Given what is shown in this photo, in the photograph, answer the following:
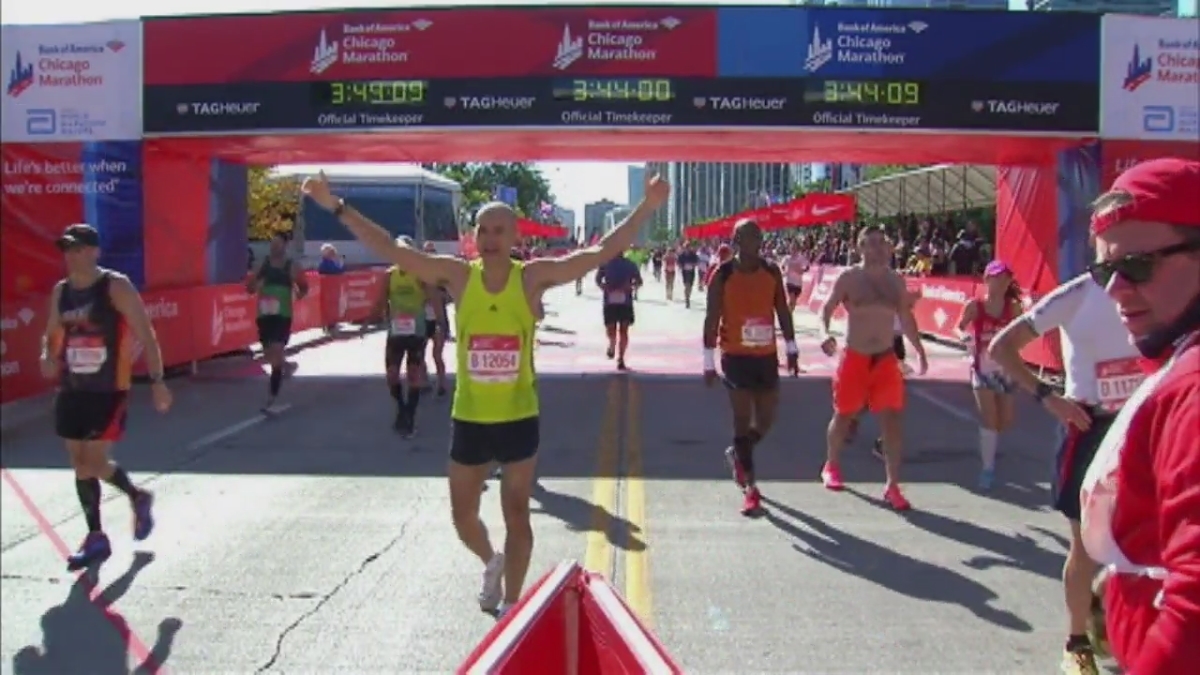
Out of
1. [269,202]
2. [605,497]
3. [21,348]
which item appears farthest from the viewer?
[269,202]

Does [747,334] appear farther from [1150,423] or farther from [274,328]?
[1150,423]

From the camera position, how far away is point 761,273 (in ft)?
27.8

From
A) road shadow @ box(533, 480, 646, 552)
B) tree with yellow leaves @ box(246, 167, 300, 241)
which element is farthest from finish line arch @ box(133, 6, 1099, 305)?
tree with yellow leaves @ box(246, 167, 300, 241)

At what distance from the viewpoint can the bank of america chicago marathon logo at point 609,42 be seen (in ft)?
53.5

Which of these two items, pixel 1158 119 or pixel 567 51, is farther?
pixel 567 51

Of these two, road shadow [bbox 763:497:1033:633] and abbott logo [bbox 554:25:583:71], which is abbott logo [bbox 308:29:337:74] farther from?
road shadow [bbox 763:497:1033:633]

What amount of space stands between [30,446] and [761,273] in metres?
7.03

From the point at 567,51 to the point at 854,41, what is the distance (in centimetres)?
381

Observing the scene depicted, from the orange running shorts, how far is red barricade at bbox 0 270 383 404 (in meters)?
6.86

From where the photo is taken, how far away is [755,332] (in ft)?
27.6

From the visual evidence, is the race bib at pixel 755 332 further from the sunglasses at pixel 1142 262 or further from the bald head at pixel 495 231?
the sunglasses at pixel 1142 262

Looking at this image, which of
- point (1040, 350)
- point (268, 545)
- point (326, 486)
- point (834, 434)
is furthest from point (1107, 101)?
point (268, 545)

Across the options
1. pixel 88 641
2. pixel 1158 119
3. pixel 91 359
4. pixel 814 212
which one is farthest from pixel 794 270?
pixel 88 641

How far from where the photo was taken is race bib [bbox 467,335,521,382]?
5609 millimetres
